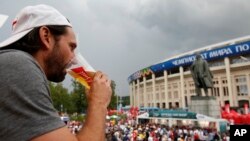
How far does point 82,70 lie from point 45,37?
0.37m

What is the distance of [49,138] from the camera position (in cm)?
89

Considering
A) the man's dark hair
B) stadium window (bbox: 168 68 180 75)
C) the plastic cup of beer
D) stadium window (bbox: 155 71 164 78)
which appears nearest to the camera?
the man's dark hair

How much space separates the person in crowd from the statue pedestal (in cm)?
2377

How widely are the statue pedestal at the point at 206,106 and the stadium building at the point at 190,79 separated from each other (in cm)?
2547

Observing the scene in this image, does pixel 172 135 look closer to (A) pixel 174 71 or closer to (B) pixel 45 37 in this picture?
(B) pixel 45 37

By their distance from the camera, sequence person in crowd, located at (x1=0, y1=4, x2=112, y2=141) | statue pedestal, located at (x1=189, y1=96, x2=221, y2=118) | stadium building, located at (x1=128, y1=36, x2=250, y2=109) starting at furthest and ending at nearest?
1. stadium building, located at (x1=128, y1=36, x2=250, y2=109)
2. statue pedestal, located at (x1=189, y1=96, x2=221, y2=118)
3. person in crowd, located at (x1=0, y1=4, x2=112, y2=141)

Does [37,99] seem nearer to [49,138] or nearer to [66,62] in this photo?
[49,138]

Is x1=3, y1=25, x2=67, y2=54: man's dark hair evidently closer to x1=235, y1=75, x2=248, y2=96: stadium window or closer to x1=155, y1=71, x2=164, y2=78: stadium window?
x1=235, y1=75, x2=248, y2=96: stadium window

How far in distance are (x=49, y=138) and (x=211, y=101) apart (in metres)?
24.7

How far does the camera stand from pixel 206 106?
24359 millimetres

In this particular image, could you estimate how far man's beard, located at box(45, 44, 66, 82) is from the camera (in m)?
1.17

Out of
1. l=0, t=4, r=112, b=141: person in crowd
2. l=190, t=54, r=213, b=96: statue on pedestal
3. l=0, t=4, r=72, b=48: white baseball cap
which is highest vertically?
l=190, t=54, r=213, b=96: statue on pedestal

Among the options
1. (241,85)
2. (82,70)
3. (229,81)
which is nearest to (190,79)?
(229,81)

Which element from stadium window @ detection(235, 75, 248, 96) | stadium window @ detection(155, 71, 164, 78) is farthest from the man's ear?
stadium window @ detection(155, 71, 164, 78)
